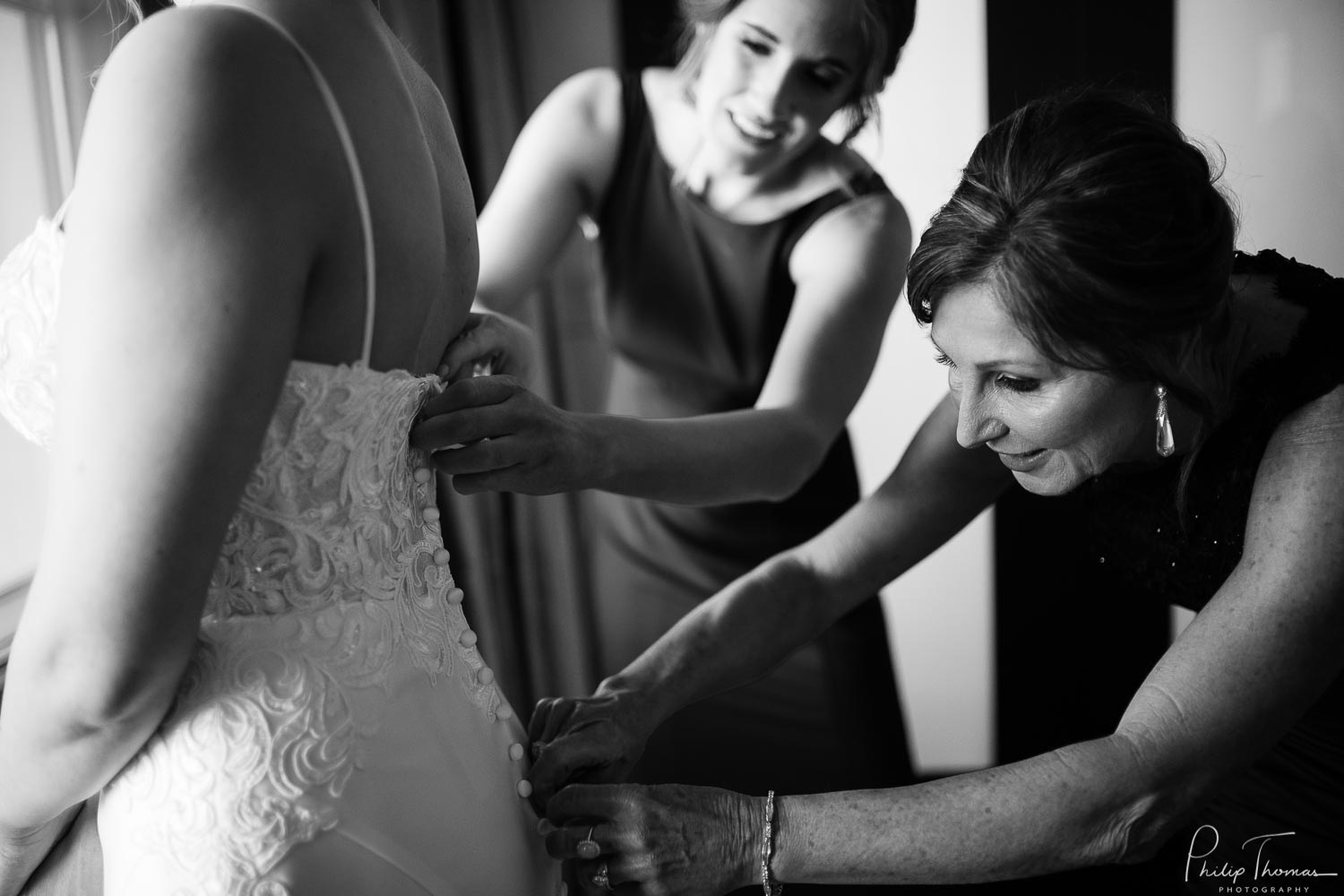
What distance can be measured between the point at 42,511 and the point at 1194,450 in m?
1.81

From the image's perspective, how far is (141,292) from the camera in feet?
2.29

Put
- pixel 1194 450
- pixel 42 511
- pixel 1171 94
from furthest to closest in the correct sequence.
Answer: pixel 1171 94 < pixel 42 511 < pixel 1194 450

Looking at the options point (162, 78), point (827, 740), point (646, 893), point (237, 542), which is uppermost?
point (162, 78)

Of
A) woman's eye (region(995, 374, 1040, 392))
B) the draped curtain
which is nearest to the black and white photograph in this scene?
woman's eye (region(995, 374, 1040, 392))

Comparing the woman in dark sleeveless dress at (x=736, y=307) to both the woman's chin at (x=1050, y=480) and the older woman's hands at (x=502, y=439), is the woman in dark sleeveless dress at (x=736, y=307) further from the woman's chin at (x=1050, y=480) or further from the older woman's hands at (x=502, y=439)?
the woman's chin at (x=1050, y=480)

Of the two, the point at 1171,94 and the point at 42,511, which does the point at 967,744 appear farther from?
the point at 42,511

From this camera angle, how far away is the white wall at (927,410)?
2346mm

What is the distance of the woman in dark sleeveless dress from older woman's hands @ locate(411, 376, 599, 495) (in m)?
0.13

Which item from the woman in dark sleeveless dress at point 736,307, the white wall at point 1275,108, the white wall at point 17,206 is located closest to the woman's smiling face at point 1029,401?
the woman in dark sleeveless dress at point 736,307

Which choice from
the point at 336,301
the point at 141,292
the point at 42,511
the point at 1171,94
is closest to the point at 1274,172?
the point at 1171,94

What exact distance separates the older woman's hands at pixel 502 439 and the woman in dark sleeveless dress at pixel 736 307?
0.13 metres

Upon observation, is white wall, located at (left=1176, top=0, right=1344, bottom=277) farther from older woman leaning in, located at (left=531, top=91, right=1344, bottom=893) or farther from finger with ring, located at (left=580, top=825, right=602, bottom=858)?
finger with ring, located at (left=580, top=825, right=602, bottom=858)

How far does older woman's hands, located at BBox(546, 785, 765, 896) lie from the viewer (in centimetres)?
106

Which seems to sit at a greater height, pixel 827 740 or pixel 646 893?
pixel 646 893
